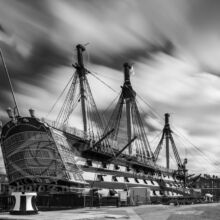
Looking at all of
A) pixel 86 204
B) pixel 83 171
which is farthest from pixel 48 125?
pixel 86 204

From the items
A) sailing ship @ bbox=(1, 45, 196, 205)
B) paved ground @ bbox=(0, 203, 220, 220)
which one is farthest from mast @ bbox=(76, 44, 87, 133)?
paved ground @ bbox=(0, 203, 220, 220)

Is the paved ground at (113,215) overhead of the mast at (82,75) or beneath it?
beneath

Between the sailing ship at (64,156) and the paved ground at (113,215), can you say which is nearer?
the paved ground at (113,215)

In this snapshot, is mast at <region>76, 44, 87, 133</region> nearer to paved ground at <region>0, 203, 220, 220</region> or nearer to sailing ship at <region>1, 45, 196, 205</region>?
sailing ship at <region>1, 45, 196, 205</region>

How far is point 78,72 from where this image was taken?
74.6 m

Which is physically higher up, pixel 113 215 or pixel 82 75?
pixel 82 75

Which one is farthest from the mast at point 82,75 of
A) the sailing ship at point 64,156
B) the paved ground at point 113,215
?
the paved ground at point 113,215

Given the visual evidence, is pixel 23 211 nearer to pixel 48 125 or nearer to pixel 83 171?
pixel 48 125

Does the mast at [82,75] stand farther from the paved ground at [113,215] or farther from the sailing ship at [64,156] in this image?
the paved ground at [113,215]

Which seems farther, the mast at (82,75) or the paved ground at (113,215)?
the mast at (82,75)

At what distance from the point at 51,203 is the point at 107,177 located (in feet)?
116

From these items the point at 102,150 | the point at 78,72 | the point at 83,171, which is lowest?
the point at 83,171

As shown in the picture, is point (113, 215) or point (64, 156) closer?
point (113, 215)

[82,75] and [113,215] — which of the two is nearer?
[113,215]
